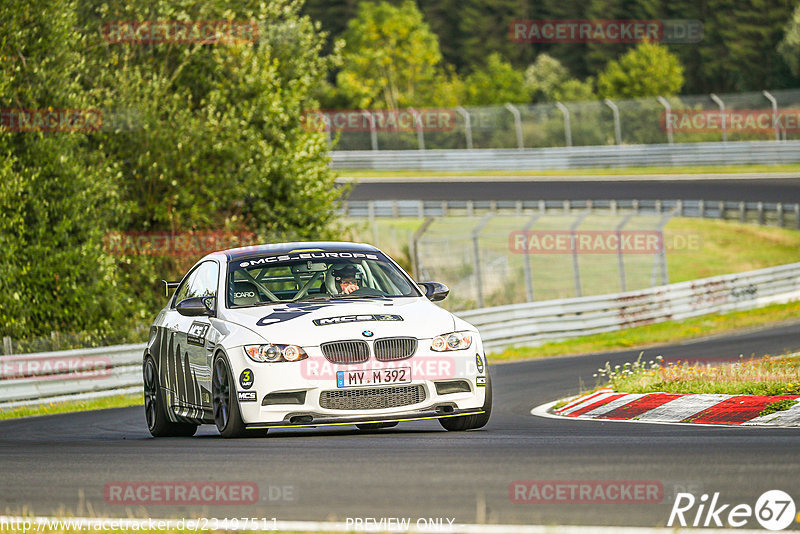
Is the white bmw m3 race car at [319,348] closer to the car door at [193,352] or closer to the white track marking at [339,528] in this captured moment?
the car door at [193,352]

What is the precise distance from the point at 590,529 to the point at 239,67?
78.6ft

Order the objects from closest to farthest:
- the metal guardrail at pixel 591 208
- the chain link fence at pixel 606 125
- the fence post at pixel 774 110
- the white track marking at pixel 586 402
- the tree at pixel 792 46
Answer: the white track marking at pixel 586 402 → the metal guardrail at pixel 591 208 → the fence post at pixel 774 110 → the chain link fence at pixel 606 125 → the tree at pixel 792 46

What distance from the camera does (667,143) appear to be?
171ft

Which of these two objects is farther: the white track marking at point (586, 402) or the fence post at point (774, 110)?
the fence post at point (774, 110)

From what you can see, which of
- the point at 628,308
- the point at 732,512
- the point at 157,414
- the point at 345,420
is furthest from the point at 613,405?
the point at 628,308

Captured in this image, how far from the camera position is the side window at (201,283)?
1067 centimetres

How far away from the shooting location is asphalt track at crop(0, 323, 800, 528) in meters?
5.96

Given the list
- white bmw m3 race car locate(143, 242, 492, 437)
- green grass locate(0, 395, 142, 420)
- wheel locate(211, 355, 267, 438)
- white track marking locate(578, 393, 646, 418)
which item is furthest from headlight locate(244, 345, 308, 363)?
green grass locate(0, 395, 142, 420)

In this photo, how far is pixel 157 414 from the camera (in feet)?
36.8

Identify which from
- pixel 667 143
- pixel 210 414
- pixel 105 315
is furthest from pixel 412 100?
pixel 210 414

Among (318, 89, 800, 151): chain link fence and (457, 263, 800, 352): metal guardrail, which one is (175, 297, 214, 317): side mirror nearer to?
(457, 263, 800, 352): metal guardrail

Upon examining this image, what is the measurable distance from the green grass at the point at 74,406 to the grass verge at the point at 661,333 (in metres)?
7.74

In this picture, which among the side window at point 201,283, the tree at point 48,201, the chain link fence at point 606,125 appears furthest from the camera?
the chain link fence at point 606,125

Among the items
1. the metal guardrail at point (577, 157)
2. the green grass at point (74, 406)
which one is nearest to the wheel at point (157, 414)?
the green grass at point (74, 406)
